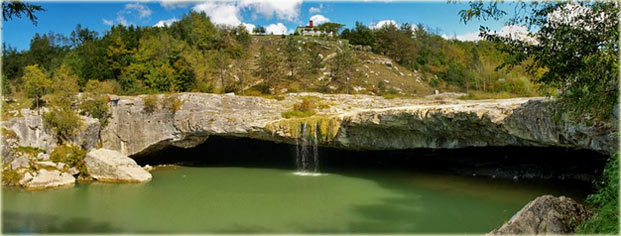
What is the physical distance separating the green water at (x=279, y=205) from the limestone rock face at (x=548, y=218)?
452cm

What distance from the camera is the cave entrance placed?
18438mm

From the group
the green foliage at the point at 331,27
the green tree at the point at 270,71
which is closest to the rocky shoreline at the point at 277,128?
the green tree at the point at 270,71

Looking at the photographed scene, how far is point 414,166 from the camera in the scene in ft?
73.8

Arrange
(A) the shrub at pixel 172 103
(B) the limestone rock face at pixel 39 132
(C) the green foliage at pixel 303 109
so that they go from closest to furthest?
(B) the limestone rock face at pixel 39 132 < (C) the green foliage at pixel 303 109 < (A) the shrub at pixel 172 103

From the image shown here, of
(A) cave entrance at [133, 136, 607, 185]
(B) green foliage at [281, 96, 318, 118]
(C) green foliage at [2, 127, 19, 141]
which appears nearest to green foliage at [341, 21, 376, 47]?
(A) cave entrance at [133, 136, 607, 185]

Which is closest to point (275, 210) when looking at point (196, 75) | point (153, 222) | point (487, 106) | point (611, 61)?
point (153, 222)

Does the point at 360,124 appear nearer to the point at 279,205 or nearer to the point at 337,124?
the point at 337,124

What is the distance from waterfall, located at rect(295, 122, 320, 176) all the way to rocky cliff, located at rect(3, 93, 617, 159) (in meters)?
0.10

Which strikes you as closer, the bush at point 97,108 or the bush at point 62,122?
the bush at point 62,122

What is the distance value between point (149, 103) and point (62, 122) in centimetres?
419

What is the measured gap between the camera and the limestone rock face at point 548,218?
709 cm

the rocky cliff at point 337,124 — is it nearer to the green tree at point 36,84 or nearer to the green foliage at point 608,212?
the green tree at point 36,84

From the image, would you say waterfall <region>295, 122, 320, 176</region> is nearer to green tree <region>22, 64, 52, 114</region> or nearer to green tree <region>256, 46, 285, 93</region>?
green tree <region>256, 46, 285, 93</region>

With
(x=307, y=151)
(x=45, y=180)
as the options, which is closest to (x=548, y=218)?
(x=307, y=151)
